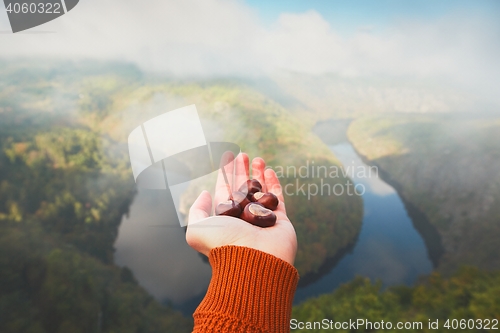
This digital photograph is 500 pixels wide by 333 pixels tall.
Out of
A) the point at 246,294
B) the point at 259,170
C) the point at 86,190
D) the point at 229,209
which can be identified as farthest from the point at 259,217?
the point at 86,190

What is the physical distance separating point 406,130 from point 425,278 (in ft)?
21.4

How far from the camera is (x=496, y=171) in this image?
29.4 ft

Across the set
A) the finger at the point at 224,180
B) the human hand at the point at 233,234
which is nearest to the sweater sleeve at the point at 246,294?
the human hand at the point at 233,234

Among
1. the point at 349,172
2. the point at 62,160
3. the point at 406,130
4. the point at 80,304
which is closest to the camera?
the point at 80,304

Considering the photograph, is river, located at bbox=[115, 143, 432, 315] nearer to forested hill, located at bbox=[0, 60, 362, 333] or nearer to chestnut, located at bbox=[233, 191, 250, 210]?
forested hill, located at bbox=[0, 60, 362, 333]

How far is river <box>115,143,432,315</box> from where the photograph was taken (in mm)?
7656

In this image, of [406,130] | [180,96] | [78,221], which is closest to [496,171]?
[406,130]

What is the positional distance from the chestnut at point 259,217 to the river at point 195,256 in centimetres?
631

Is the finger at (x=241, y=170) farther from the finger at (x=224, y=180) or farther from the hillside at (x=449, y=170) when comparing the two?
the hillside at (x=449, y=170)

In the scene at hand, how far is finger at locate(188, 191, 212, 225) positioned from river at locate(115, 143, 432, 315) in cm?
625

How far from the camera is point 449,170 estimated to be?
33.3 ft

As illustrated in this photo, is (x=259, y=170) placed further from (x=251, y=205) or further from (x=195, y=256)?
(x=195, y=256)

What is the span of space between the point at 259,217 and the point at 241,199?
1.15 feet

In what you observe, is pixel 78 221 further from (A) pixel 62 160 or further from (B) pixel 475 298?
(B) pixel 475 298
